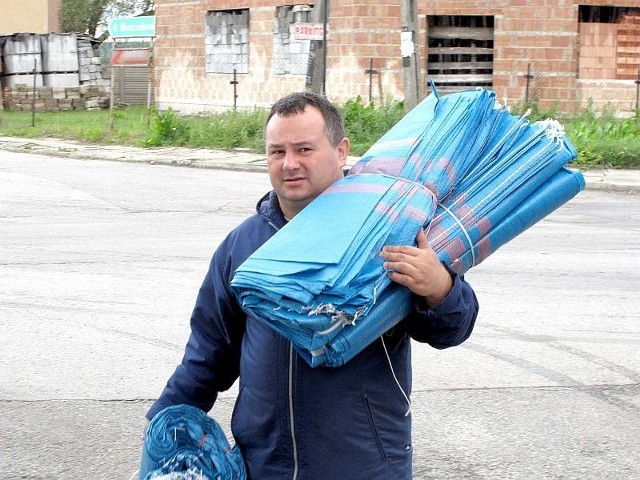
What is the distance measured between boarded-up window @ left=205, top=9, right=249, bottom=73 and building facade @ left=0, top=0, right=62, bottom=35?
45.2ft

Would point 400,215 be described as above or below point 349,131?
above

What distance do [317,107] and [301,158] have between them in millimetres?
146

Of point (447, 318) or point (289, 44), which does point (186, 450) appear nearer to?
point (447, 318)

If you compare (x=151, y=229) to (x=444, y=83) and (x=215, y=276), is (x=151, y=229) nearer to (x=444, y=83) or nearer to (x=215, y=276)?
(x=215, y=276)

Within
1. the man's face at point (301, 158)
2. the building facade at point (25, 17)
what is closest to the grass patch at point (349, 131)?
the building facade at point (25, 17)

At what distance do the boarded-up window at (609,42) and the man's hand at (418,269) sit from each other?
22828mm

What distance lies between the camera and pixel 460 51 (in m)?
25.2

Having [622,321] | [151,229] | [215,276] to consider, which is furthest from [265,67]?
[215,276]

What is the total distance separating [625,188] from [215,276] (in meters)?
13.7

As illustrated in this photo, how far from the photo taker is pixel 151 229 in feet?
38.7

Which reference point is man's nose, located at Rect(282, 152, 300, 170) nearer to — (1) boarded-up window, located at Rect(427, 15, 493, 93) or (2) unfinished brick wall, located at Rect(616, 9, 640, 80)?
(1) boarded-up window, located at Rect(427, 15, 493, 93)

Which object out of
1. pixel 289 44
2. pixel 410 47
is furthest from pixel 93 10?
pixel 410 47

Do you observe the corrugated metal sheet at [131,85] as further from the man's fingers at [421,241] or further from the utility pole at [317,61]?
the man's fingers at [421,241]

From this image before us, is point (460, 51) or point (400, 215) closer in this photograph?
point (400, 215)
